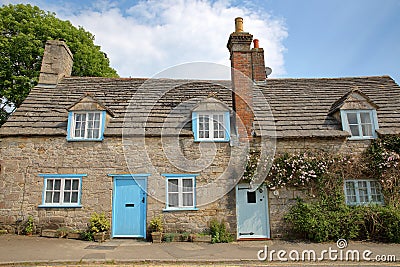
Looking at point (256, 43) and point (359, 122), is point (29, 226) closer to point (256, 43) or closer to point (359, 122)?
point (256, 43)

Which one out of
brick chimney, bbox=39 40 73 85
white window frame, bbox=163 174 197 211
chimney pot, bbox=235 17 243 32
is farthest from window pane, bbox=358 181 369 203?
brick chimney, bbox=39 40 73 85

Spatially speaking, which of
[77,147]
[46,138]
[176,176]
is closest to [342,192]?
[176,176]

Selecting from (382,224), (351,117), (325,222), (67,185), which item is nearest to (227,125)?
(325,222)

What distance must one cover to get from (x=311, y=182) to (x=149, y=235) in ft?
20.5

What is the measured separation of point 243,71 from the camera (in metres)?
12.4

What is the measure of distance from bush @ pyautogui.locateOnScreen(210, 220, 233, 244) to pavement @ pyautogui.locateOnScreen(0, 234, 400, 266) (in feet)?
1.07

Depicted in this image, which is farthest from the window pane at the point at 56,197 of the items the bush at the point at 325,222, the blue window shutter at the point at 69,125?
the bush at the point at 325,222

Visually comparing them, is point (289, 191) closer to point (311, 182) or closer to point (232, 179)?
point (311, 182)

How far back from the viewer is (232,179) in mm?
10516

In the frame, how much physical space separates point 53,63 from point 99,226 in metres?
8.82

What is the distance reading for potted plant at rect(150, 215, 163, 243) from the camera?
31.6ft

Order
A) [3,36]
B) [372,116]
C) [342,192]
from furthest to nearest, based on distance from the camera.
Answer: [3,36] < [372,116] < [342,192]

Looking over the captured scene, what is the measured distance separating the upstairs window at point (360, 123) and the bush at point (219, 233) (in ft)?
20.2

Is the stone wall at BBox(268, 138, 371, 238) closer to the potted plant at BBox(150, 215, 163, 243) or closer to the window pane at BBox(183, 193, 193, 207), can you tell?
the window pane at BBox(183, 193, 193, 207)
